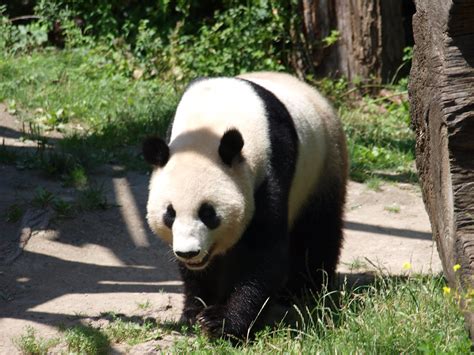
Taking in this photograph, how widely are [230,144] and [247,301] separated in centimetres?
95

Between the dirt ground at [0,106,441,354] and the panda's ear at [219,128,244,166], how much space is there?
1.20m

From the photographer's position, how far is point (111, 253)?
6.60 m

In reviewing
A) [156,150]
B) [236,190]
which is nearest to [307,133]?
[236,190]

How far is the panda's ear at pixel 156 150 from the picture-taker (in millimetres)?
4922

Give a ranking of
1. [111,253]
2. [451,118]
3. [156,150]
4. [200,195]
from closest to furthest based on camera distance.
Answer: [451,118]
[200,195]
[156,150]
[111,253]

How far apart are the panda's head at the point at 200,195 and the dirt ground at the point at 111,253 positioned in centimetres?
77

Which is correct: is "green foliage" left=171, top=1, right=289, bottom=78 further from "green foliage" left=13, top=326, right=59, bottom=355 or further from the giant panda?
"green foliage" left=13, top=326, right=59, bottom=355

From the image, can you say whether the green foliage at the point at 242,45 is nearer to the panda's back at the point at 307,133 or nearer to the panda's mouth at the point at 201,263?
the panda's back at the point at 307,133

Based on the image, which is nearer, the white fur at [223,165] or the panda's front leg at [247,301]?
the white fur at [223,165]

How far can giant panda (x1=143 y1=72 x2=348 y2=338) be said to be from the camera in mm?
4777

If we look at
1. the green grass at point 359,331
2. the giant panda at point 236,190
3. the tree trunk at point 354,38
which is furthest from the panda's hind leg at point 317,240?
the tree trunk at point 354,38

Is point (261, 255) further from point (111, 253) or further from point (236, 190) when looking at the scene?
point (111, 253)

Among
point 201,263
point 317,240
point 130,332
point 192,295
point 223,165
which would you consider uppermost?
point 223,165

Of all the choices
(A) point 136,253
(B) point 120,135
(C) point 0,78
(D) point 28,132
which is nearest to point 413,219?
(A) point 136,253
